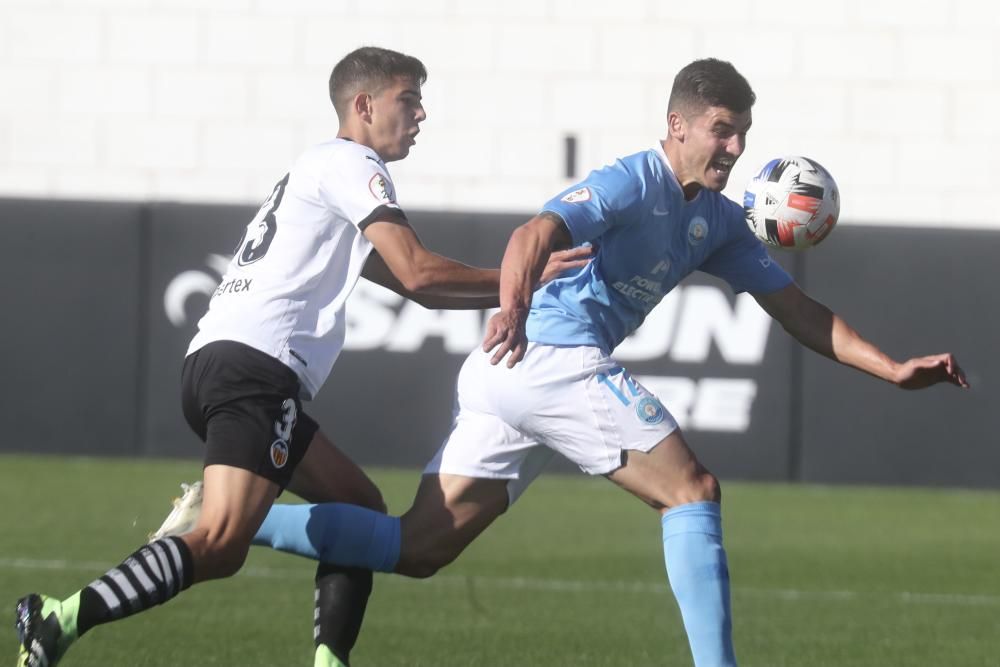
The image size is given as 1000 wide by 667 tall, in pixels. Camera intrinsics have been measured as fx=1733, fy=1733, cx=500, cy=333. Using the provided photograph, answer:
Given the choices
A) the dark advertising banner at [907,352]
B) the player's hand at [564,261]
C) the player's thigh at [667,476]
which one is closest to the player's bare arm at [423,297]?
the player's hand at [564,261]

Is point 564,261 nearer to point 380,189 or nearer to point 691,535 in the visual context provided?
point 380,189

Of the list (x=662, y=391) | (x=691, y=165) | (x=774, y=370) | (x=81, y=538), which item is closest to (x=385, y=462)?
(x=662, y=391)

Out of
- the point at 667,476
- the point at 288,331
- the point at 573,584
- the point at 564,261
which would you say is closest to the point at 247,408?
the point at 288,331

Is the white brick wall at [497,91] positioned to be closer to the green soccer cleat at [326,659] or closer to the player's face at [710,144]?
the player's face at [710,144]

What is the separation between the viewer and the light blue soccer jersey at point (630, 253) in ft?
16.8

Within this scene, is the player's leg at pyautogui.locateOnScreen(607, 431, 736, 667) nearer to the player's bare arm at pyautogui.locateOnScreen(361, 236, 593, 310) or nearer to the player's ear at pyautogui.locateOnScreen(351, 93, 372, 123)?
the player's bare arm at pyautogui.locateOnScreen(361, 236, 593, 310)

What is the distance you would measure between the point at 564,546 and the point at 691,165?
4447mm

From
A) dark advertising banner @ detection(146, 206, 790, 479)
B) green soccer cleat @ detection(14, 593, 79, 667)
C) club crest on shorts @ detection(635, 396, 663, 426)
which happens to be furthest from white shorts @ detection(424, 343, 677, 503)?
dark advertising banner @ detection(146, 206, 790, 479)

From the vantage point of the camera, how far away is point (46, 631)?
4477 mm

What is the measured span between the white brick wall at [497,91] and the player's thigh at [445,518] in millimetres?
7795

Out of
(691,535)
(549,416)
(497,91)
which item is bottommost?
(691,535)

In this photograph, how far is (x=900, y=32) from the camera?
13039 mm

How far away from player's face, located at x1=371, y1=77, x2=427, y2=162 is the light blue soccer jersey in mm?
618

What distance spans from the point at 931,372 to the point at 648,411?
96 centimetres
